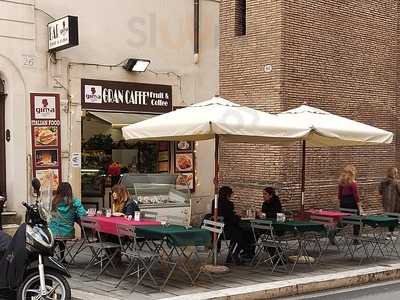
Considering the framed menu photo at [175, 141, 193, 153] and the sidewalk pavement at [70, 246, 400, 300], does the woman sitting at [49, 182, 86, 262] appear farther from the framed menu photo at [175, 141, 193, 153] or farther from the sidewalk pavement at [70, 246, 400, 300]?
the framed menu photo at [175, 141, 193, 153]

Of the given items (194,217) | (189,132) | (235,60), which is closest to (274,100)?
(235,60)

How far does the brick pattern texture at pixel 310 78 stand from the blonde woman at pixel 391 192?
2.89 m

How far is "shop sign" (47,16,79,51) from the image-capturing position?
1055cm

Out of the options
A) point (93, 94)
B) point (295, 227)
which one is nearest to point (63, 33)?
point (93, 94)

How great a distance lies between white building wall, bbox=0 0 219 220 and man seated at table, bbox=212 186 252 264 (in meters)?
3.42

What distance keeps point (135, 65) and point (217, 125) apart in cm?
484

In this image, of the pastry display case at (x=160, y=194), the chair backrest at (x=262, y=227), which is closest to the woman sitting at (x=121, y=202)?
the chair backrest at (x=262, y=227)

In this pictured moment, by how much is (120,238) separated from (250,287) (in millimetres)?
1904

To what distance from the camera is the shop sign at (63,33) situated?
34.6 ft

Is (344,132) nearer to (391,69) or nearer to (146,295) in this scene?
(146,295)

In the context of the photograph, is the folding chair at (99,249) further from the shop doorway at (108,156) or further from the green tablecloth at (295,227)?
the shop doorway at (108,156)

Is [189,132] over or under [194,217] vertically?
over

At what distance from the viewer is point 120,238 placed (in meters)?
8.35

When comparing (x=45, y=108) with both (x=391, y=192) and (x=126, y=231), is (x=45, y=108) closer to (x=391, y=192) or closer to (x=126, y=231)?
(x=126, y=231)
